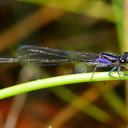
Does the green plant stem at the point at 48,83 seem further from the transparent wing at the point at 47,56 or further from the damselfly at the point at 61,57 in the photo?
the transparent wing at the point at 47,56

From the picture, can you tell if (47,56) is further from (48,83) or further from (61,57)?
(48,83)

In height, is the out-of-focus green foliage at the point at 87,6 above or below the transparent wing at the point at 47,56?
above

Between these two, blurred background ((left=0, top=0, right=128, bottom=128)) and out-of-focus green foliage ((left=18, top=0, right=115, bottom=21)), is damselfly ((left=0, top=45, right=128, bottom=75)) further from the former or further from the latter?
out-of-focus green foliage ((left=18, top=0, right=115, bottom=21))

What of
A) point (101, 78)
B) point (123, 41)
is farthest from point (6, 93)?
point (123, 41)

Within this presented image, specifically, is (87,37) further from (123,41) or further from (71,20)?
(123,41)

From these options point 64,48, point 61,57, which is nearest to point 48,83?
point 61,57

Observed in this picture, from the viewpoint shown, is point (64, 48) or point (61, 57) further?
point (64, 48)

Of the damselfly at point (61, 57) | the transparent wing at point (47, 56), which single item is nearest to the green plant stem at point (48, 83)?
the damselfly at point (61, 57)

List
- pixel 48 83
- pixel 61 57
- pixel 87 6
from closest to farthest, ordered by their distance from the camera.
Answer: pixel 48 83
pixel 61 57
pixel 87 6

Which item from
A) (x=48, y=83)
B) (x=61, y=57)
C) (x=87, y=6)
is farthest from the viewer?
(x=87, y=6)
